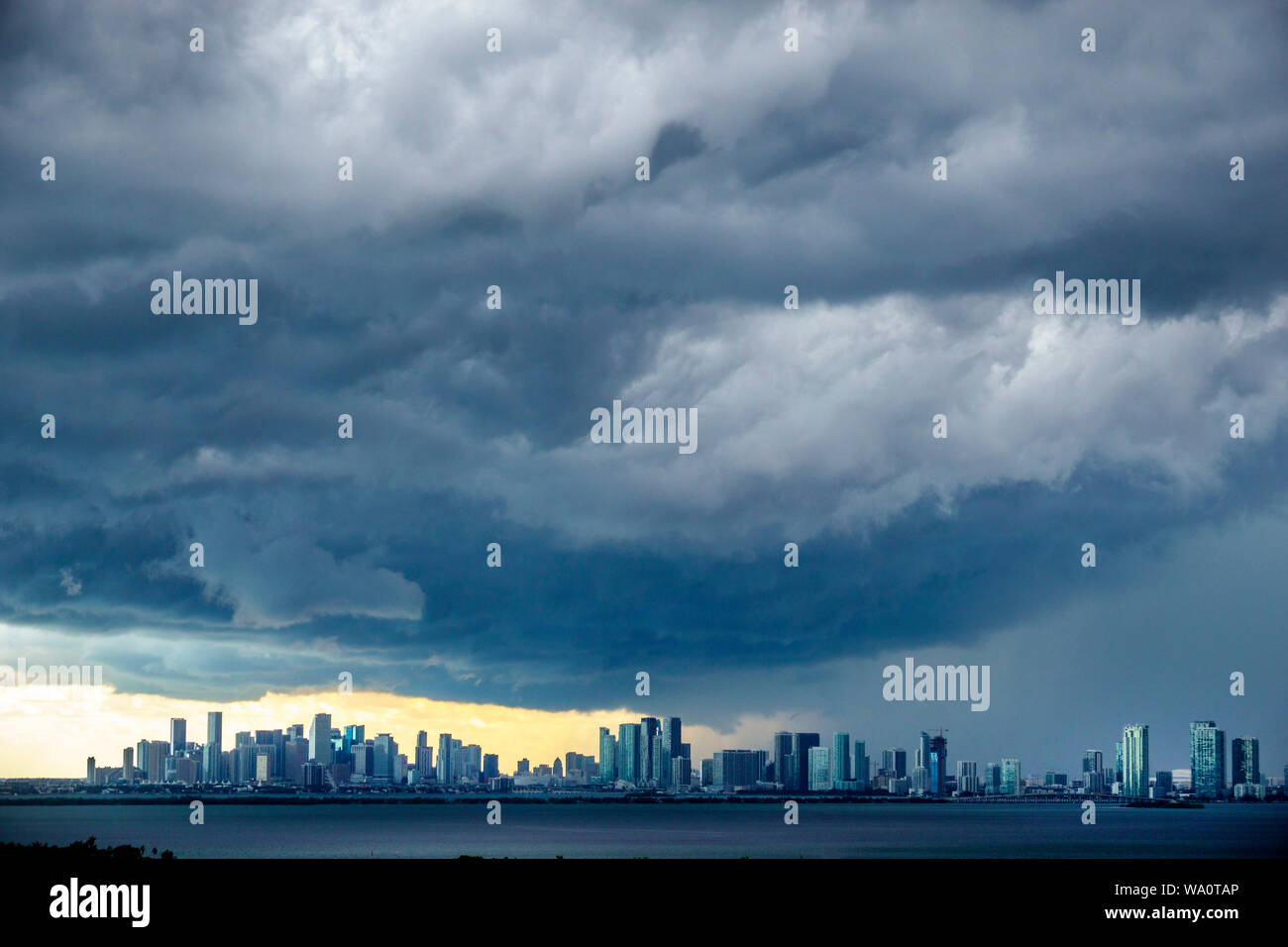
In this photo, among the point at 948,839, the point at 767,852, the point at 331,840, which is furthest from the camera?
the point at 948,839
